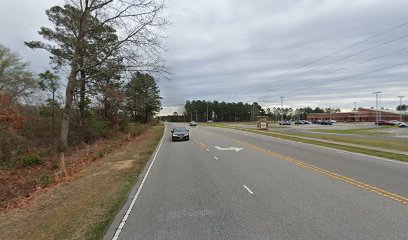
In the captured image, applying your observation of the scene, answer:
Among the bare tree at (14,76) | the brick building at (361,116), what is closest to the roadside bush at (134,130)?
the bare tree at (14,76)

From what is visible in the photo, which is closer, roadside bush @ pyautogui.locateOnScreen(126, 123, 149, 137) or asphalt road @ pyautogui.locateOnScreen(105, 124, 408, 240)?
asphalt road @ pyautogui.locateOnScreen(105, 124, 408, 240)

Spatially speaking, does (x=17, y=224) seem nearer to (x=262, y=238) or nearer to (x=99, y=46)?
(x=262, y=238)

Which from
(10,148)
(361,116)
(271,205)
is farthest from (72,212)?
(361,116)

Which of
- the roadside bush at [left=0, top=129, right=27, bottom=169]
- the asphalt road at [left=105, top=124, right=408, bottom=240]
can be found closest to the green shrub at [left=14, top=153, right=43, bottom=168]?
the roadside bush at [left=0, top=129, right=27, bottom=169]

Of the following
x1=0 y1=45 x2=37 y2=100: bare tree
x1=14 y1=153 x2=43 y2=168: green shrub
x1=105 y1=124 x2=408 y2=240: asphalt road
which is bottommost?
x1=14 y1=153 x2=43 y2=168: green shrub

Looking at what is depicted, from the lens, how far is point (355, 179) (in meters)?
11.1

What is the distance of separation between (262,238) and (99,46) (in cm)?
2694

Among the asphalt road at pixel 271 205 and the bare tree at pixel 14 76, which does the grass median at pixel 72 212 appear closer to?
the asphalt road at pixel 271 205

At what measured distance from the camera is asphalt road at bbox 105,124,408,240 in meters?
6.07

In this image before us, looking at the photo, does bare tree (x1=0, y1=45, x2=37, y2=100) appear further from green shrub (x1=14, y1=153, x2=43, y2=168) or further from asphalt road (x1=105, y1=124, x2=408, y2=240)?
asphalt road (x1=105, y1=124, x2=408, y2=240)

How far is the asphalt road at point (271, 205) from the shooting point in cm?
607

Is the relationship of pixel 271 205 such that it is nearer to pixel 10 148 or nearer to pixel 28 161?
pixel 28 161

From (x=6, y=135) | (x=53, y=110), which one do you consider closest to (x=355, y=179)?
(x=6, y=135)

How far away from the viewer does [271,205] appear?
308 inches
